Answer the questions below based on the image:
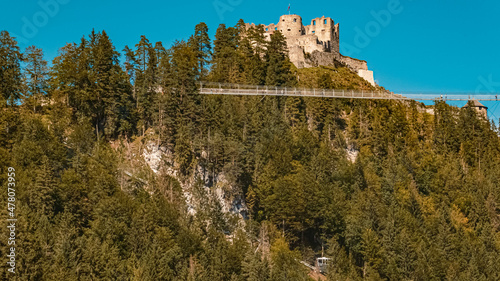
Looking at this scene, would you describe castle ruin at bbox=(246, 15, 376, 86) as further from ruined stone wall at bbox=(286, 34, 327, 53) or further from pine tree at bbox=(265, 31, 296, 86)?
pine tree at bbox=(265, 31, 296, 86)

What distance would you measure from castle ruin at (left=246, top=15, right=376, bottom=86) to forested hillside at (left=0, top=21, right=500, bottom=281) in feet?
83.6

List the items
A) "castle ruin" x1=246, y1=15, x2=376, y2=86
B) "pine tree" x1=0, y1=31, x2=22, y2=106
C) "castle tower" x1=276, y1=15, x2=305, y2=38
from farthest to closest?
1. "castle tower" x1=276, y1=15, x2=305, y2=38
2. "castle ruin" x1=246, y1=15, x2=376, y2=86
3. "pine tree" x1=0, y1=31, x2=22, y2=106

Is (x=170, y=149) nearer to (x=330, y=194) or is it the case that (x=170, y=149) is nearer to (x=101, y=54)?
(x=101, y=54)

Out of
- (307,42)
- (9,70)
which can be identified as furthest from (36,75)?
(307,42)

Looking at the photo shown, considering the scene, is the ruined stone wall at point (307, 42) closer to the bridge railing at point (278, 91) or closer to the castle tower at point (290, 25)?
the castle tower at point (290, 25)

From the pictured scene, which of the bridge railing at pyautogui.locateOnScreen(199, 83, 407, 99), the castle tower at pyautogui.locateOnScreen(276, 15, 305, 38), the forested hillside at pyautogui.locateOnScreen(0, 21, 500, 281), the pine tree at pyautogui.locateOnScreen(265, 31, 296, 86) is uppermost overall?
the castle tower at pyautogui.locateOnScreen(276, 15, 305, 38)

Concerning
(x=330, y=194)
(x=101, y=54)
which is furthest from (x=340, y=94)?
(x=101, y=54)

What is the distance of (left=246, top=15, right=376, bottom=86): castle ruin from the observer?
106 m

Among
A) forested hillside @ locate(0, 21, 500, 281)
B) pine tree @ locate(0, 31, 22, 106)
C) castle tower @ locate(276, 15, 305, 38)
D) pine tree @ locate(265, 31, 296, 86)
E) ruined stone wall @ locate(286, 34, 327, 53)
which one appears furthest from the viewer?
castle tower @ locate(276, 15, 305, 38)

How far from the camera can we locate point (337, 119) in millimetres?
79625

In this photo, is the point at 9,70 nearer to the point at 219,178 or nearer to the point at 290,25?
the point at 219,178

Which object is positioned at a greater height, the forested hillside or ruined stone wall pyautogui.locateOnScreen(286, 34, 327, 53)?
ruined stone wall pyautogui.locateOnScreen(286, 34, 327, 53)

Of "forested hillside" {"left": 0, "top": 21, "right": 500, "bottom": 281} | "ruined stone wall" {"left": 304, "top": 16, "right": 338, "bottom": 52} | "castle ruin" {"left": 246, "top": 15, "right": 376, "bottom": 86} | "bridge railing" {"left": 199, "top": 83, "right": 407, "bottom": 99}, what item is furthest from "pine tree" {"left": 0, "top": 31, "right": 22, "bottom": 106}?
"ruined stone wall" {"left": 304, "top": 16, "right": 338, "bottom": 52}

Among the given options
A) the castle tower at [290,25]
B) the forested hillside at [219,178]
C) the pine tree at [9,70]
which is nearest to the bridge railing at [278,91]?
the forested hillside at [219,178]
